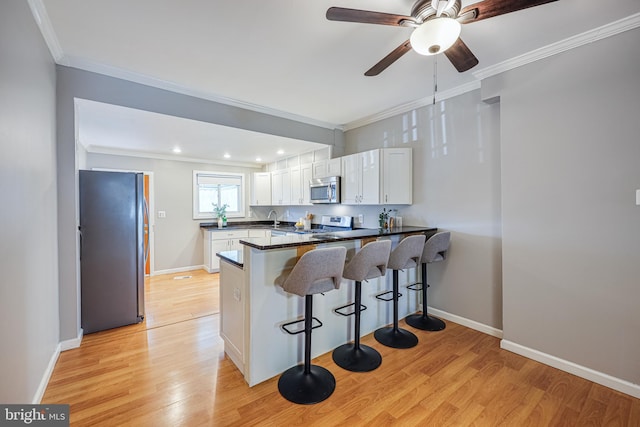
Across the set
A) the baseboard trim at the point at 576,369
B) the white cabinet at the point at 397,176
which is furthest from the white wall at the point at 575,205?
the white cabinet at the point at 397,176

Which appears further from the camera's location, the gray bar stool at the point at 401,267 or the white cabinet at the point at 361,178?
the white cabinet at the point at 361,178

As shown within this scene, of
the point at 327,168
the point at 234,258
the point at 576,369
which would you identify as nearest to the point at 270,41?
the point at 234,258

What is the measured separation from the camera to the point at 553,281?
223cm

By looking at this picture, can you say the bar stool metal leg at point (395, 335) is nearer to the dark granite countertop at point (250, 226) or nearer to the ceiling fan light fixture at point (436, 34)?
the ceiling fan light fixture at point (436, 34)

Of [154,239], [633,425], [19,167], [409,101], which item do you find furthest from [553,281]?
[154,239]

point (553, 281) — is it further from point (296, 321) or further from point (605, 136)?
point (296, 321)

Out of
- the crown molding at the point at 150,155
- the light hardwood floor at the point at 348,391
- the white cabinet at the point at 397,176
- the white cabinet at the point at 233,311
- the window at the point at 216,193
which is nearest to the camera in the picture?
the light hardwood floor at the point at 348,391

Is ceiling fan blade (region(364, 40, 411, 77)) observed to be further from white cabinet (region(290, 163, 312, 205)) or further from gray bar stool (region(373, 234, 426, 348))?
white cabinet (region(290, 163, 312, 205))

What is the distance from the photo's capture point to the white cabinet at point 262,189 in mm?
5918

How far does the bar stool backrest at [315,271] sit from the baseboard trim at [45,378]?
1780 millimetres

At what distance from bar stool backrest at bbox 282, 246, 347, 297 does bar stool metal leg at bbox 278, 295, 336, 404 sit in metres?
0.15

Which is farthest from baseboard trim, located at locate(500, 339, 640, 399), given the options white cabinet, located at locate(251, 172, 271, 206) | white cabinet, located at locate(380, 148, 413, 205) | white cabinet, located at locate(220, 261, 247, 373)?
white cabinet, located at locate(251, 172, 271, 206)

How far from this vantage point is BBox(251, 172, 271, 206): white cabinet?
592 centimetres

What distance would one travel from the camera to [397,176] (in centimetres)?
343
